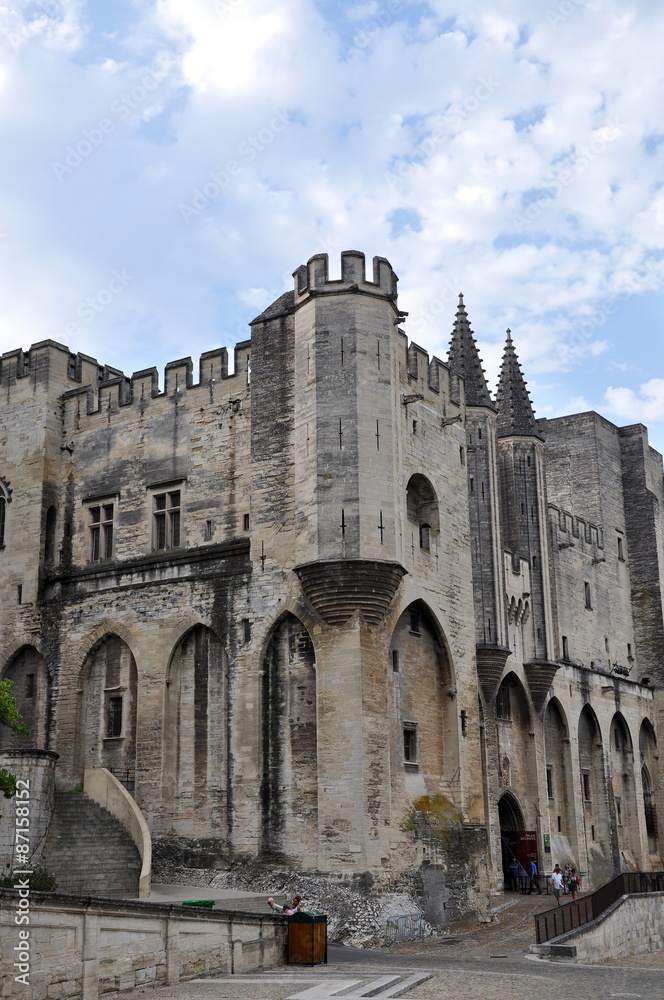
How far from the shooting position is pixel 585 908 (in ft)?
82.1

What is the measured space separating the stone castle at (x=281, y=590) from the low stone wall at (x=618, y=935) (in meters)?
3.58

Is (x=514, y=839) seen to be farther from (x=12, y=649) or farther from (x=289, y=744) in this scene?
(x=12, y=649)

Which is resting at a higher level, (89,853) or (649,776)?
(649,776)

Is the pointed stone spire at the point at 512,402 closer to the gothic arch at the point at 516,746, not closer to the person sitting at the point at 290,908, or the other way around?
the gothic arch at the point at 516,746

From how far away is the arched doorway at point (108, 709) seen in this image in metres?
30.0

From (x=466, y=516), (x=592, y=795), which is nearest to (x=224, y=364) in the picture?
(x=466, y=516)

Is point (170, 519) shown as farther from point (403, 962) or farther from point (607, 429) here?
point (607, 429)

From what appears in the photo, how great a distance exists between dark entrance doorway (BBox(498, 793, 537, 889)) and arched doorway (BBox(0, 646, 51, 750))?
1584 centimetres

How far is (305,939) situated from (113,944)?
16.8 ft

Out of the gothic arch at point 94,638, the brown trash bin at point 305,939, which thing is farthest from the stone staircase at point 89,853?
the brown trash bin at point 305,939

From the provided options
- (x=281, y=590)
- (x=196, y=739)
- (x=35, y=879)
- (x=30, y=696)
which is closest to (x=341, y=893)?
(x=196, y=739)

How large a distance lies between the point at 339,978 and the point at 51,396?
21224mm

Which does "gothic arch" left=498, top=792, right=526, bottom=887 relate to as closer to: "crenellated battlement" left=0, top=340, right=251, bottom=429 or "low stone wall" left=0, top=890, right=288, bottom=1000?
"crenellated battlement" left=0, top=340, right=251, bottom=429

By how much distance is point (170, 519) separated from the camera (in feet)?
102
